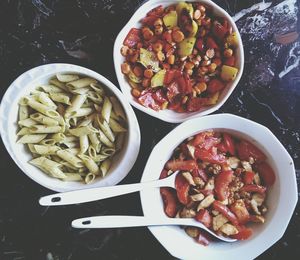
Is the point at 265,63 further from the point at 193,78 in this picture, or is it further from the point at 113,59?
the point at 113,59

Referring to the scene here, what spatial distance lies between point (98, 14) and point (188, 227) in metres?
0.83

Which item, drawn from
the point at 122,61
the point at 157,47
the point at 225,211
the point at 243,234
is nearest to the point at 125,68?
the point at 122,61

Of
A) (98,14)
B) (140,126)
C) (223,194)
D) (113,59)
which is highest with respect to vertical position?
(98,14)

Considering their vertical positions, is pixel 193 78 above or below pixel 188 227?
above

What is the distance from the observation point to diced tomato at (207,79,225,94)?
1.61m

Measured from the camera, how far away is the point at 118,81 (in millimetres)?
1580

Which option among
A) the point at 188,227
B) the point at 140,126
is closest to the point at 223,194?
the point at 188,227

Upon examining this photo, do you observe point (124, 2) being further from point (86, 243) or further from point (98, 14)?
point (86, 243)

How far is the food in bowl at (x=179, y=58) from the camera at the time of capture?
159 cm

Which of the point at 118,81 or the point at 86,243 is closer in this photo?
the point at 118,81

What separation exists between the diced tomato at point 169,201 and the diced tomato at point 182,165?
9cm

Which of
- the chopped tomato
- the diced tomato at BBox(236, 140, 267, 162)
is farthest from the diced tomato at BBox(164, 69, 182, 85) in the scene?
the chopped tomato

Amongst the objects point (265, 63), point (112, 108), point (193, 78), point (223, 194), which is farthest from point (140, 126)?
point (265, 63)

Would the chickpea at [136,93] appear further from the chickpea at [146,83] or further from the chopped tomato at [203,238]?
the chopped tomato at [203,238]
